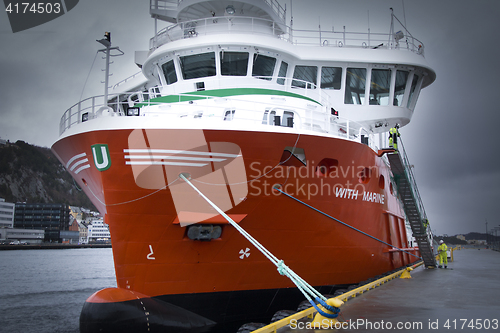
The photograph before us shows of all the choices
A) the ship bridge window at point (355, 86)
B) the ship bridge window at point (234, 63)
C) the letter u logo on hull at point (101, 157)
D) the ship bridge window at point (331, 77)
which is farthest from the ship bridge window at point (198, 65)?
the ship bridge window at point (355, 86)

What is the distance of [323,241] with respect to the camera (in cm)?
879

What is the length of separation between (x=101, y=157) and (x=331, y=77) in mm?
7583

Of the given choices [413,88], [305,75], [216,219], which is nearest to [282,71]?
[305,75]

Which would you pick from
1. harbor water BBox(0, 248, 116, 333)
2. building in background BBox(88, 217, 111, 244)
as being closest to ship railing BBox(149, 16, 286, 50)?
harbor water BBox(0, 248, 116, 333)

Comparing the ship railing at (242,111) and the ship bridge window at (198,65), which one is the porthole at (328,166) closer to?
the ship railing at (242,111)

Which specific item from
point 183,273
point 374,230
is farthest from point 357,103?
point 183,273

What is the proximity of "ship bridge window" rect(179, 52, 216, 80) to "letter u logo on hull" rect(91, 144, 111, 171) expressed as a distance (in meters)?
4.02

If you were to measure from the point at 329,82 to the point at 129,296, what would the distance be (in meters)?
8.42

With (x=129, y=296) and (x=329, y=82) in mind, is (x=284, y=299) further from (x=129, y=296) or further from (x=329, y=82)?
(x=329, y=82)

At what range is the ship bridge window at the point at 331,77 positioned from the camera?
11863mm

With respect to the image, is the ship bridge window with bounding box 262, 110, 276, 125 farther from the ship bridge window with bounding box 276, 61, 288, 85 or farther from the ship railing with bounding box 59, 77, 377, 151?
the ship bridge window with bounding box 276, 61, 288, 85

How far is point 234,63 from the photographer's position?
10281mm

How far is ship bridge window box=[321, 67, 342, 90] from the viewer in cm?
1186

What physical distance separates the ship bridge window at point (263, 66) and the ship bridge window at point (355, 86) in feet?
8.96
